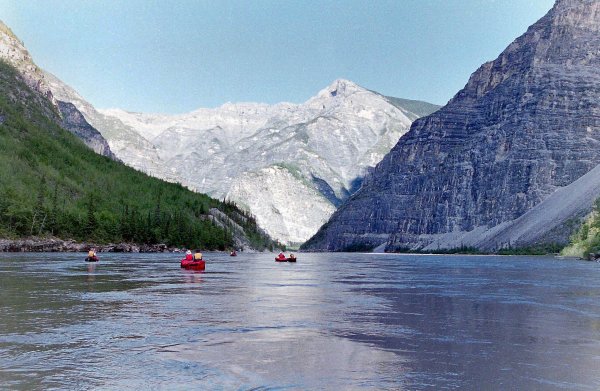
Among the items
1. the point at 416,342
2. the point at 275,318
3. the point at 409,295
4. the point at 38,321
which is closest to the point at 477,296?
the point at 409,295

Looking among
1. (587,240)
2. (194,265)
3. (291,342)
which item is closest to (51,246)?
(194,265)

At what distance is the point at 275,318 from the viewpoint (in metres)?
33.4

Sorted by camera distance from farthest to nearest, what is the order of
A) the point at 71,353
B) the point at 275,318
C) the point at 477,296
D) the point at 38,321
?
the point at 477,296 → the point at 275,318 → the point at 38,321 → the point at 71,353

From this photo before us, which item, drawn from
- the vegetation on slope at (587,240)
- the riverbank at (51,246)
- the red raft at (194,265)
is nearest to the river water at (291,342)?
the red raft at (194,265)

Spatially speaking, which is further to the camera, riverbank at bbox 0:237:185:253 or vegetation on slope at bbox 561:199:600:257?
vegetation on slope at bbox 561:199:600:257

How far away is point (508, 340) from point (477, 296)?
2342 centimetres

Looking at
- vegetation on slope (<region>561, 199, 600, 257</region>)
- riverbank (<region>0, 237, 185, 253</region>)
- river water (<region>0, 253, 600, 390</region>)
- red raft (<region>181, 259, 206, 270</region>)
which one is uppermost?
vegetation on slope (<region>561, 199, 600, 257</region>)

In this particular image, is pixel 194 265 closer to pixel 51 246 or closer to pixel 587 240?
pixel 51 246

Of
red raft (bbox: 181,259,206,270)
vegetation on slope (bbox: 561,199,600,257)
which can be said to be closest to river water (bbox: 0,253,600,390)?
red raft (bbox: 181,259,206,270)

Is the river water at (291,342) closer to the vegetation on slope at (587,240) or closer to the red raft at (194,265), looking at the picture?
the red raft at (194,265)

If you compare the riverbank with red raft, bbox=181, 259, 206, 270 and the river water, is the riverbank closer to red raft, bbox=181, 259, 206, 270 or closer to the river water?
red raft, bbox=181, 259, 206, 270

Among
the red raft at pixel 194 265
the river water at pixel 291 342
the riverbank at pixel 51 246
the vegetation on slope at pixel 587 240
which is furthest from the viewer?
the vegetation on slope at pixel 587 240

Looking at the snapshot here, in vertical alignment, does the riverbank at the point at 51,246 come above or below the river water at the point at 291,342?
above

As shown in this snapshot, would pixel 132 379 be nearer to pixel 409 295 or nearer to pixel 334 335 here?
pixel 334 335
